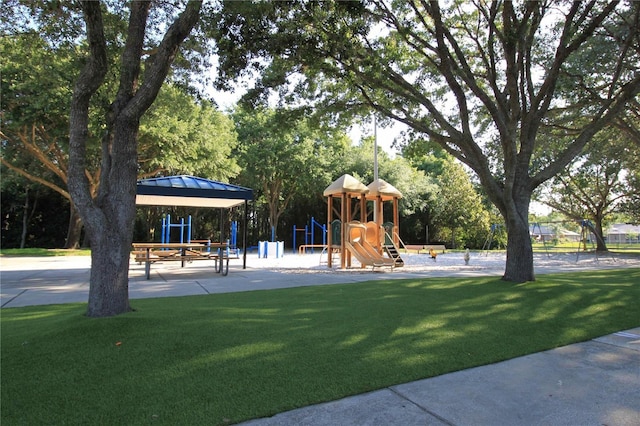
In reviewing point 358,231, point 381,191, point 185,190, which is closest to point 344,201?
point 358,231

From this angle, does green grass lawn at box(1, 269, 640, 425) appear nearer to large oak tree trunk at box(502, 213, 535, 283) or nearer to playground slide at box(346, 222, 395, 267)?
large oak tree trunk at box(502, 213, 535, 283)

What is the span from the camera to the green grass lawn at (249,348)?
115 inches

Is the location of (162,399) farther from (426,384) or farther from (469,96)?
(469,96)

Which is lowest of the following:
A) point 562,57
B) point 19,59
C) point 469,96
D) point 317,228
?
point 317,228

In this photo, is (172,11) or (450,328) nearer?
(450,328)

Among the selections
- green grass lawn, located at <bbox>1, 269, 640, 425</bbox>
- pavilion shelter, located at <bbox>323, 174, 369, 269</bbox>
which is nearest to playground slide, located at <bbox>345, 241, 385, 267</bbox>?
pavilion shelter, located at <bbox>323, 174, 369, 269</bbox>

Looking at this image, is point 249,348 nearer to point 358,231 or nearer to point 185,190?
point 185,190

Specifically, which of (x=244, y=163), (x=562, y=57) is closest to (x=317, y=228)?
(x=244, y=163)

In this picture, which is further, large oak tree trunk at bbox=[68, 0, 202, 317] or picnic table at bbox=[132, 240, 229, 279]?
picnic table at bbox=[132, 240, 229, 279]

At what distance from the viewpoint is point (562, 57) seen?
875 cm

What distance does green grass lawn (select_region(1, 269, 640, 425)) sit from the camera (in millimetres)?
2928

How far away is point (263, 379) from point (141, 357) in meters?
1.22

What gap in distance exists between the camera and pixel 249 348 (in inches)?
158

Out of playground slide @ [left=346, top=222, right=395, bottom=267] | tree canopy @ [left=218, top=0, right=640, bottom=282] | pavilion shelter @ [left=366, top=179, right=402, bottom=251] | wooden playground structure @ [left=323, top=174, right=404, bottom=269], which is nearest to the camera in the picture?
tree canopy @ [left=218, top=0, right=640, bottom=282]
